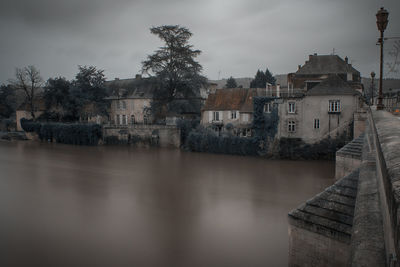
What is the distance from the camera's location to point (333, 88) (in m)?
23.1

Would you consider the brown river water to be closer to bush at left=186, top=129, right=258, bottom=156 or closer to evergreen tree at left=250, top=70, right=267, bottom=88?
bush at left=186, top=129, right=258, bottom=156

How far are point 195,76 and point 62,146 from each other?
1825 centimetres

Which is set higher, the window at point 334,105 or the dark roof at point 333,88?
the dark roof at point 333,88

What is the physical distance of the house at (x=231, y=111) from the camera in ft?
90.9

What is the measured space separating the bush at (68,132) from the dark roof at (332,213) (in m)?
30.6

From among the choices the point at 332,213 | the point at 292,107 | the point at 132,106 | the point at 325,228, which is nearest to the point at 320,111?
the point at 292,107

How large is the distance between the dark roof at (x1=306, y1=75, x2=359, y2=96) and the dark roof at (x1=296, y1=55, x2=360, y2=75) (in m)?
8.95

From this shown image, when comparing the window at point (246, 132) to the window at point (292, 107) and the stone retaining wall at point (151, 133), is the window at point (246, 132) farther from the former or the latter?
the stone retaining wall at point (151, 133)

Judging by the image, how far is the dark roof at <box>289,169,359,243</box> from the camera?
19.4 ft

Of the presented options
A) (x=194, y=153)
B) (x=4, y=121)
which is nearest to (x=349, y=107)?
(x=194, y=153)

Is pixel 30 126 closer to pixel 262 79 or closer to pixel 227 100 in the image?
pixel 227 100

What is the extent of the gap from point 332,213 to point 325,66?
30.1m

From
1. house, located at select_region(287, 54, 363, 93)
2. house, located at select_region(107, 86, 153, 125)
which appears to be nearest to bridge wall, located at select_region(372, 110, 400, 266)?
house, located at select_region(287, 54, 363, 93)

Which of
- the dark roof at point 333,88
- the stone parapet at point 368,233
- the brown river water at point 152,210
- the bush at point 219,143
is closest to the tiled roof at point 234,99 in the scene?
the bush at point 219,143
